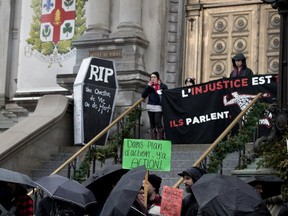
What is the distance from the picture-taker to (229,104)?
16125 millimetres

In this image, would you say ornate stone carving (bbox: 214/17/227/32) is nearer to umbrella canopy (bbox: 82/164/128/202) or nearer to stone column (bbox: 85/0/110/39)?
stone column (bbox: 85/0/110/39)

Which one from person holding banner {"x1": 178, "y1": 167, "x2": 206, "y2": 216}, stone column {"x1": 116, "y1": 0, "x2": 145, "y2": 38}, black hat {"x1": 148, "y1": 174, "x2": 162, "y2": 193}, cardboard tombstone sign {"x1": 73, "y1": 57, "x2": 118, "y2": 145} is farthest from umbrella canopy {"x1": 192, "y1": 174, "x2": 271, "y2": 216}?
stone column {"x1": 116, "y1": 0, "x2": 145, "y2": 38}

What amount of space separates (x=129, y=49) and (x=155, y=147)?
10128 mm

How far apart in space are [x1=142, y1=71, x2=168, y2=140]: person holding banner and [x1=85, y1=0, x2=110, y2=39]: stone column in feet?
10.0

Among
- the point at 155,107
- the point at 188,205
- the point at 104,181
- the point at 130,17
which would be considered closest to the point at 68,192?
the point at 104,181

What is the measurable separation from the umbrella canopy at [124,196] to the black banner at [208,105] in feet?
29.8

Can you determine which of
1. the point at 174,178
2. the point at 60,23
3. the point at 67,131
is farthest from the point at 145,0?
the point at 174,178

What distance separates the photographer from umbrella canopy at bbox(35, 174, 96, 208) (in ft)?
26.1

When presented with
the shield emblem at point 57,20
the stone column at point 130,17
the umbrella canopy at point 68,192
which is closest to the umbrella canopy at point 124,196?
the umbrella canopy at point 68,192

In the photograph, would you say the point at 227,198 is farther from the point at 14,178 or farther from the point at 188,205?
the point at 14,178

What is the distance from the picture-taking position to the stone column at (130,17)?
19.4 m

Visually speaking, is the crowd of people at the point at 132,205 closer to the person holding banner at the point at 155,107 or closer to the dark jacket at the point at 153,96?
the person holding banner at the point at 155,107

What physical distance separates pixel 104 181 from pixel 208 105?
28.0ft

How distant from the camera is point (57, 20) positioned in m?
21.1
